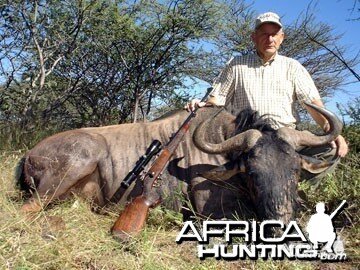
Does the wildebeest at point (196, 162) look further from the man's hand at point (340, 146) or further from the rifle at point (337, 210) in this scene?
the rifle at point (337, 210)

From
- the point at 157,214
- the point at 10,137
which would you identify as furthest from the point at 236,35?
the point at 157,214

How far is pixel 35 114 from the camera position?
859 cm

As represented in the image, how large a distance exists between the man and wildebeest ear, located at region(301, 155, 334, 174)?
68 centimetres

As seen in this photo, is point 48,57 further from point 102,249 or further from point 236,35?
point 102,249

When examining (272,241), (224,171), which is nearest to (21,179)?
(224,171)

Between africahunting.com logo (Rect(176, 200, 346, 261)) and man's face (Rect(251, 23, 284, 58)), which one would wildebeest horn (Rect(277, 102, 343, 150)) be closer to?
africahunting.com logo (Rect(176, 200, 346, 261))

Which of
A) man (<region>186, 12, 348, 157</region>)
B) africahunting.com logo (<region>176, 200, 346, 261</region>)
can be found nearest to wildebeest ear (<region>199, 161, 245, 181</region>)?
africahunting.com logo (<region>176, 200, 346, 261</region>)

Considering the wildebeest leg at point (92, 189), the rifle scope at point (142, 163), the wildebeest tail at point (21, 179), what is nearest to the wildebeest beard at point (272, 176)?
the rifle scope at point (142, 163)

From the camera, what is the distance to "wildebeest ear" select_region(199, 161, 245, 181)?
12.5 feet

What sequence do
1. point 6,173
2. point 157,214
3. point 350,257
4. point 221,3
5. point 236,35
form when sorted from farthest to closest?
point 236,35, point 221,3, point 6,173, point 157,214, point 350,257

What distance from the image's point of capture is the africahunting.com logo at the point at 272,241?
9.89ft

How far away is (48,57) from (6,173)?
4.65 m

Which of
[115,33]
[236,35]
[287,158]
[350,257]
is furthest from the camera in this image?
[236,35]

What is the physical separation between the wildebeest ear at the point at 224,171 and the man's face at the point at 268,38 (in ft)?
4.32
